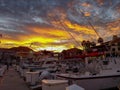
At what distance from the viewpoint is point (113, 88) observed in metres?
17.4

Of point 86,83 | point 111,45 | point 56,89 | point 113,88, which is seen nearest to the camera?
point 56,89

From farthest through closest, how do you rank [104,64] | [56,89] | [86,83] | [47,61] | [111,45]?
[47,61] → [111,45] → [104,64] → [86,83] → [56,89]

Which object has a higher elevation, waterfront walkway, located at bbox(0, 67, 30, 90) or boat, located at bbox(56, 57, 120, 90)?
boat, located at bbox(56, 57, 120, 90)

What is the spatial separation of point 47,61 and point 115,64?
29.3m

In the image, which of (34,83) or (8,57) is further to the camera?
(8,57)

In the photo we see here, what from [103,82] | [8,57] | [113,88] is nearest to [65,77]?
[103,82]

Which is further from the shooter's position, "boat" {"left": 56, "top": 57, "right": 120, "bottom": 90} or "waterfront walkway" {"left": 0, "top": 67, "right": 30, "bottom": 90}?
"waterfront walkway" {"left": 0, "top": 67, "right": 30, "bottom": 90}

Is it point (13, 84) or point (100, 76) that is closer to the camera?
point (100, 76)

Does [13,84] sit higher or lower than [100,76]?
lower

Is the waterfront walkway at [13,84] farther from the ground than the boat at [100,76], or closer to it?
closer to it

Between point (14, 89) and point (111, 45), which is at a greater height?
point (111, 45)

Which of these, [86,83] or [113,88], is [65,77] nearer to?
[86,83]

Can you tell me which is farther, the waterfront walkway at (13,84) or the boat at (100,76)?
the waterfront walkway at (13,84)

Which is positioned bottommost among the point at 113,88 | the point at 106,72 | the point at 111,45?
the point at 113,88
